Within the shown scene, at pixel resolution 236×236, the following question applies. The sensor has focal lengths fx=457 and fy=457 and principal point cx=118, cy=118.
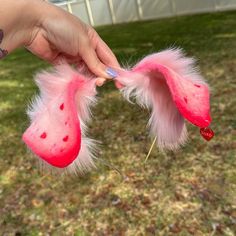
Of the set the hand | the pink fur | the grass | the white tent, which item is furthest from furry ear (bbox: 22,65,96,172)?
the white tent

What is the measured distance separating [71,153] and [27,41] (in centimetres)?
64

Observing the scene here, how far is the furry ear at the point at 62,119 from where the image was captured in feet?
4.31

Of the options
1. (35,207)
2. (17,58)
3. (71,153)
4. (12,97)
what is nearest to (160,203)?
(35,207)

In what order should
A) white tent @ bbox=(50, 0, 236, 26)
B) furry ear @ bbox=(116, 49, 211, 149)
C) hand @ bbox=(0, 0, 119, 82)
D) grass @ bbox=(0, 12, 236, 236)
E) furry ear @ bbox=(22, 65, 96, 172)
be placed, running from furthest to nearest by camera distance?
white tent @ bbox=(50, 0, 236, 26) < grass @ bbox=(0, 12, 236, 236) < hand @ bbox=(0, 0, 119, 82) < furry ear @ bbox=(116, 49, 211, 149) < furry ear @ bbox=(22, 65, 96, 172)

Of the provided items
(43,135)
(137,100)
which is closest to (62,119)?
(43,135)

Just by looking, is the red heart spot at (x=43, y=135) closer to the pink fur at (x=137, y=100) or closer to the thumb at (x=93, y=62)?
the pink fur at (x=137, y=100)

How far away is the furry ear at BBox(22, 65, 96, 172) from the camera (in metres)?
1.31

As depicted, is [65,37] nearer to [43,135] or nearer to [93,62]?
[93,62]

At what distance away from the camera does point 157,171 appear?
3389 millimetres

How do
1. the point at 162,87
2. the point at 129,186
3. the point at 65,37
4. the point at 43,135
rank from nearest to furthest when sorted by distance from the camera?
the point at 43,135 < the point at 162,87 < the point at 65,37 < the point at 129,186

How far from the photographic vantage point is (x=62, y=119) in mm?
1361

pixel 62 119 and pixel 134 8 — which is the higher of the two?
pixel 62 119

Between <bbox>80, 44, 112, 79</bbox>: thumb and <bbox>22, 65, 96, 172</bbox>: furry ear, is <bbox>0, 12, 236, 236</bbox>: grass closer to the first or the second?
<bbox>80, 44, 112, 79</bbox>: thumb

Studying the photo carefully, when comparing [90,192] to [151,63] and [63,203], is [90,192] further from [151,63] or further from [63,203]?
[151,63]
